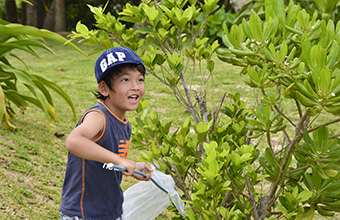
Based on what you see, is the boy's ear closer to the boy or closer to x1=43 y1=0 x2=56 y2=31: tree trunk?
the boy

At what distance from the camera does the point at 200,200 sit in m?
1.80

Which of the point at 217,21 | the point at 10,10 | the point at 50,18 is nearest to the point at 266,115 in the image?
the point at 217,21

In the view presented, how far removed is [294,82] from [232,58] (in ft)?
1.69

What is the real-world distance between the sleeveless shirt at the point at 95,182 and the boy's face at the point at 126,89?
9cm

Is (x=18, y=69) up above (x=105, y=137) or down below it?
below

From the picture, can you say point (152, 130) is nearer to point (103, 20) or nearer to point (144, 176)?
point (144, 176)

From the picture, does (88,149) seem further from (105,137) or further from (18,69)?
(18,69)

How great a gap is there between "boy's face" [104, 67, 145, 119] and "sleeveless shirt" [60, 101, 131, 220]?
0.09 m

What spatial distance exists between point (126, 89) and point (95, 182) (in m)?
0.52

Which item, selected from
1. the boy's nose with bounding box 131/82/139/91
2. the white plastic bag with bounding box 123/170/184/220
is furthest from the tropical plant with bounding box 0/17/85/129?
the boy's nose with bounding box 131/82/139/91

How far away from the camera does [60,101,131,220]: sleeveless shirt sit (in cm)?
186

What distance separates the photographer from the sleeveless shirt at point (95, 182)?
1.86 m

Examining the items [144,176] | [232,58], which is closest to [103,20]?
[232,58]

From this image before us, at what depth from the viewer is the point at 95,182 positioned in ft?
6.23
